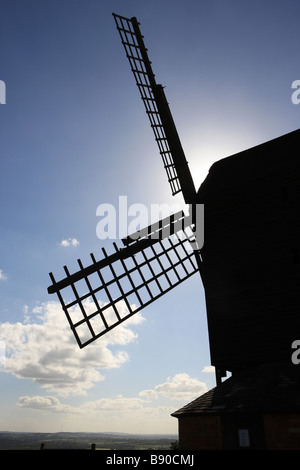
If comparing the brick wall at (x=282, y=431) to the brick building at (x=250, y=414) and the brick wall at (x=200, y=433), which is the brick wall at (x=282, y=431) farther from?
the brick wall at (x=200, y=433)

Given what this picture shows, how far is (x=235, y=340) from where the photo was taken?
9.23 meters

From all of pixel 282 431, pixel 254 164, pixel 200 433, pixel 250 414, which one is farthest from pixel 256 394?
pixel 254 164

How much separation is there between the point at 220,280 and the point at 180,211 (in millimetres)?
2952

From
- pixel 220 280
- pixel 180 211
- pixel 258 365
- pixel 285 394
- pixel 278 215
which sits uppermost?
pixel 180 211

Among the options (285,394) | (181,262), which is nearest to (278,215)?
(181,262)

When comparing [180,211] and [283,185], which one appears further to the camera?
[180,211]

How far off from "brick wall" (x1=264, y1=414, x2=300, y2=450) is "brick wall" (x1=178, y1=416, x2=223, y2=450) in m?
1.19

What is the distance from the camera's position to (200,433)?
304 inches

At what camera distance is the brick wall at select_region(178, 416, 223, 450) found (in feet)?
24.5

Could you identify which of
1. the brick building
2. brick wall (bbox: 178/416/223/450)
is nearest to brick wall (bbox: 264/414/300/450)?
the brick building

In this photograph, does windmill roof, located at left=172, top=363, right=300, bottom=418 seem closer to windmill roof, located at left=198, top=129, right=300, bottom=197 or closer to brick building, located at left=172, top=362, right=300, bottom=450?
brick building, located at left=172, top=362, right=300, bottom=450

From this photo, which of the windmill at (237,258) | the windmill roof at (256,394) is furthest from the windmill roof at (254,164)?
the windmill roof at (256,394)

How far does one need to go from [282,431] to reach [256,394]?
909 millimetres
